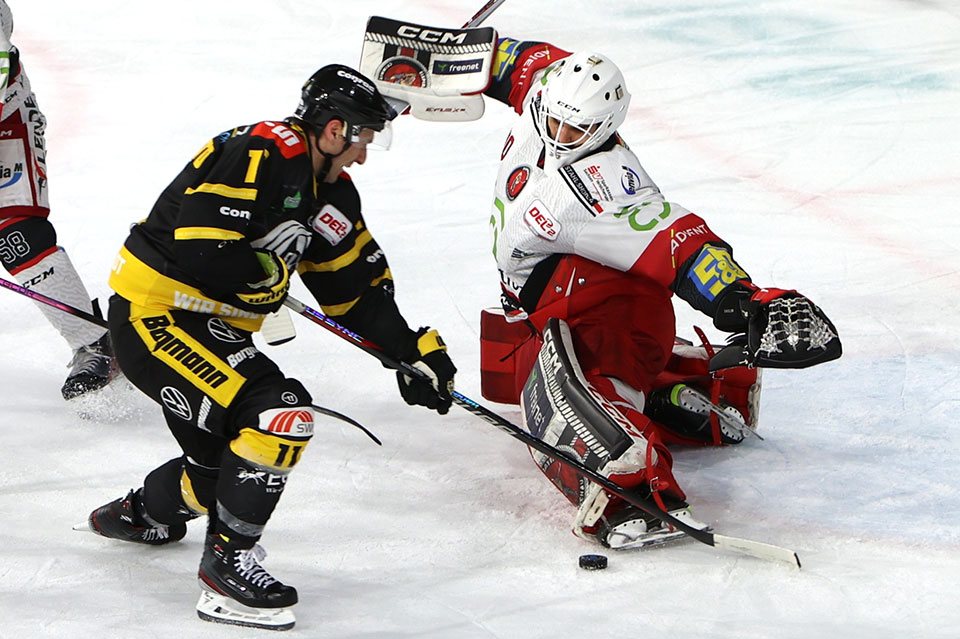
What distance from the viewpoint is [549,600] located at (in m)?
2.90

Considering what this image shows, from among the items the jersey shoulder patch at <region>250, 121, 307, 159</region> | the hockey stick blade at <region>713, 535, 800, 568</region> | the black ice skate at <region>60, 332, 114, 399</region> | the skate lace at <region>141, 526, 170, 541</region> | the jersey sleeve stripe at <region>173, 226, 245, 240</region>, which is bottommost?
the black ice skate at <region>60, 332, 114, 399</region>

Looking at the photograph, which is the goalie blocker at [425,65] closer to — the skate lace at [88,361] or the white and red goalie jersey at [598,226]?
the white and red goalie jersey at [598,226]

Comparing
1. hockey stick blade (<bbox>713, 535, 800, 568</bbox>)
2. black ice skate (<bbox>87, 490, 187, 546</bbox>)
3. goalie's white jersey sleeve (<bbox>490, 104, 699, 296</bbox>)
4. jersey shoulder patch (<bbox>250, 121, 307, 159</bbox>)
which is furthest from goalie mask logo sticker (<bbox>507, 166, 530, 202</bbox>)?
black ice skate (<bbox>87, 490, 187, 546</bbox>)

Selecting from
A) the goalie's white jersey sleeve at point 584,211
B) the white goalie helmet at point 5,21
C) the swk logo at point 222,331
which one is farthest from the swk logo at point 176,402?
the white goalie helmet at point 5,21

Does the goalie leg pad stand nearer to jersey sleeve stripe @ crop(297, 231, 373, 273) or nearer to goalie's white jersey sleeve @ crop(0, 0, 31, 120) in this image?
jersey sleeve stripe @ crop(297, 231, 373, 273)

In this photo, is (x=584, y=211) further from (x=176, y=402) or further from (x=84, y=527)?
(x=84, y=527)

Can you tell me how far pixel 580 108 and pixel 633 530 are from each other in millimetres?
1083

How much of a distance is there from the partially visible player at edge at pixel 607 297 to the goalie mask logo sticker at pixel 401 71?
1.68 ft

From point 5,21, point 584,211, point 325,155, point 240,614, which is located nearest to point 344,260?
point 325,155

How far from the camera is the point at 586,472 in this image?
10.3ft

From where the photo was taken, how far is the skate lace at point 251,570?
9.00 ft

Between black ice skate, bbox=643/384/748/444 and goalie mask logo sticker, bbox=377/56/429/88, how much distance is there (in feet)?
4.11

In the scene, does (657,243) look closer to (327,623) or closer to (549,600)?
(549,600)

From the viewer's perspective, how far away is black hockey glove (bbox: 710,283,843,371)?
298cm
